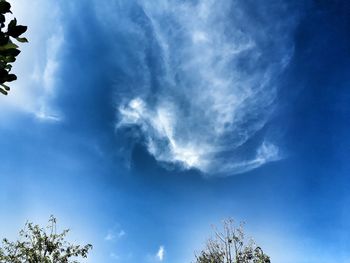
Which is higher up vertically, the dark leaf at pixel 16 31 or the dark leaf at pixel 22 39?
the dark leaf at pixel 22 39

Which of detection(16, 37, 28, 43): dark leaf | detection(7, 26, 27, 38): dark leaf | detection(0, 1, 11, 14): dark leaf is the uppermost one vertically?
detection(0, 1, 11, 14): dark leaf

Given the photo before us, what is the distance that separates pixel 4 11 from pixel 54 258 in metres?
27.4

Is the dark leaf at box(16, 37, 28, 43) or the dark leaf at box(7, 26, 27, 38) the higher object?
the dark leaf at box(16, 37, 28, 43)

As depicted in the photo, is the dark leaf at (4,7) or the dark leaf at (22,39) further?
the dark leaf at (22,39)

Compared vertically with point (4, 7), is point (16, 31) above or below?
below

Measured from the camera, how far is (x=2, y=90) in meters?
2.81

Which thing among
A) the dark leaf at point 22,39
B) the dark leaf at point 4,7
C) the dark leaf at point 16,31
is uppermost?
the dark leaf at point 4,7

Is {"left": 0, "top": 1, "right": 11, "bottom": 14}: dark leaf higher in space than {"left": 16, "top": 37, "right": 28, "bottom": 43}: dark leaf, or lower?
higher

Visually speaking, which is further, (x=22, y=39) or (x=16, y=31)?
(x=22, y=39)

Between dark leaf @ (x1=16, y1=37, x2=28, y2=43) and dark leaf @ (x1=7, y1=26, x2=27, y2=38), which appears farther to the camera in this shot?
dark leaf @ (x1=16, y1=37, x2=28, y2=43)

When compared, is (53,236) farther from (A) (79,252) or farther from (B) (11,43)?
(B) (11,43)

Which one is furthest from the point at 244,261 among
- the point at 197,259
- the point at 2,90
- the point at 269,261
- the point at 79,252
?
the point at 2,90

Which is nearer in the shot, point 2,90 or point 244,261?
point 2,90

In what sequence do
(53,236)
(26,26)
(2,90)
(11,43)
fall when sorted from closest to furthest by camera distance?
(26,26), (11,43), (2,90), (53,236)
